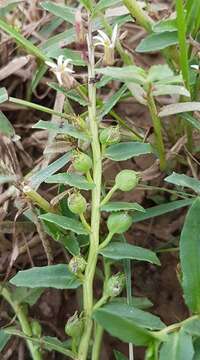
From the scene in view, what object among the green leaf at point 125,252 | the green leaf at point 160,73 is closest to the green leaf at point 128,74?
the green leaf at point 160,73

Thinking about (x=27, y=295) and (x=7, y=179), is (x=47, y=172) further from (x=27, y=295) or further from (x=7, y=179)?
(x=27, y=295)

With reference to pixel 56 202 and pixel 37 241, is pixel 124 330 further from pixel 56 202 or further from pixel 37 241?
pixel 37 241

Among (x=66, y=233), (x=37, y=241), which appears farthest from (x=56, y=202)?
(x=37, y=241)

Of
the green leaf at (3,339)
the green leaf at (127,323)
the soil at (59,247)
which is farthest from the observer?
the soil at (59,247)

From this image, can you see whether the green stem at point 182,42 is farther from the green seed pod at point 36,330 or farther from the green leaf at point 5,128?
the green seed pod at point 36,330

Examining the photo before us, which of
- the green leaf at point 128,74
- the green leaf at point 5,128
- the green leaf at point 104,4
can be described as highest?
the green leaf at point 104,4

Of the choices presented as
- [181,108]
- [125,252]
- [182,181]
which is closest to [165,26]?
[181,108]
